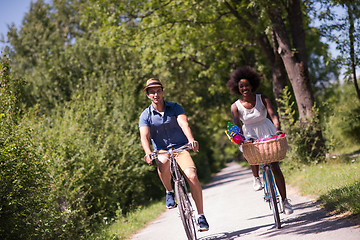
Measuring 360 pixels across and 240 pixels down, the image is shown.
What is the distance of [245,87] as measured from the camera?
7.17 meters

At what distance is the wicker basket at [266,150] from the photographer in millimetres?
6215

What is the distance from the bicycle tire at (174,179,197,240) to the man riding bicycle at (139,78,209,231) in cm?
13

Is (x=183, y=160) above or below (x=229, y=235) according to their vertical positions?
Answer: above

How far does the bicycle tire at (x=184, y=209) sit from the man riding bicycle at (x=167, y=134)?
13 cm

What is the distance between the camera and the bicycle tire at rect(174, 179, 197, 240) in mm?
5988

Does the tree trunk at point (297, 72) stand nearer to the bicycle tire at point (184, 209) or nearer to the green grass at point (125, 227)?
the green grass at point (125, 227)

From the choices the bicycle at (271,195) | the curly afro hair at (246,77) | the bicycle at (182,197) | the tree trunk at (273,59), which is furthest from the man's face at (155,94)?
the tree trunk at (273,59)

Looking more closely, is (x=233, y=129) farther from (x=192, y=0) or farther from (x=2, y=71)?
(x=192, y=0)

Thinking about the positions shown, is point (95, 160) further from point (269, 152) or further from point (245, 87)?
point (269, 152)

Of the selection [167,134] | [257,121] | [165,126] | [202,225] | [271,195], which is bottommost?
[202,225]

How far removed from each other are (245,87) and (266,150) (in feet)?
4.46

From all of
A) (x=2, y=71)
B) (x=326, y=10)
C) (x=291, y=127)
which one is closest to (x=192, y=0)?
(x=326, y=10)

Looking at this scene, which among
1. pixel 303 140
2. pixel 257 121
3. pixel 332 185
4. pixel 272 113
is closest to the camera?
pixel 272 113

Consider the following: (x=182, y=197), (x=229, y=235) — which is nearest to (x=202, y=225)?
(x=182, y=197)
